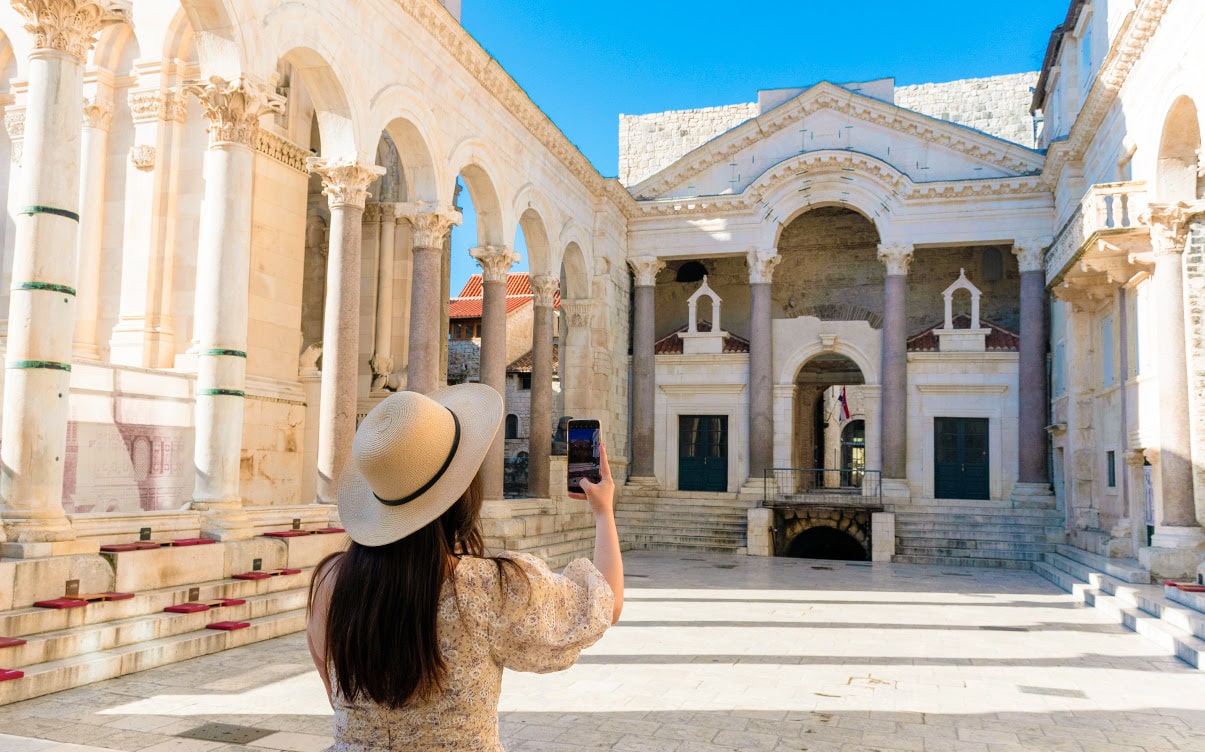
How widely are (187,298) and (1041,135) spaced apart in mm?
22725

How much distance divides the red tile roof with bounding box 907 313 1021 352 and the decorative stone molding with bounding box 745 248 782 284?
409 cm

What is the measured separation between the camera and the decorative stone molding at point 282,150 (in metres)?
13.9

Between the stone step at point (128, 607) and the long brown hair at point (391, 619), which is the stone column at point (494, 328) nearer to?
the stone step at point (128, 607)

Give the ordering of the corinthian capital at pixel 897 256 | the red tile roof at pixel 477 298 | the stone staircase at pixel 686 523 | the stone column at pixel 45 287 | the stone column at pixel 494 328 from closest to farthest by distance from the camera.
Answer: the stone column at pixel 45 287 → the stone column at pixel 494 328 → the stone staircase at pixel 686 523 → the corinthian capital at pixel 897 256 → the red tile roof at pixel 477 298

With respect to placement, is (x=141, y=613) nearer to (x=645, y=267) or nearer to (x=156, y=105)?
(x=156, y=105)

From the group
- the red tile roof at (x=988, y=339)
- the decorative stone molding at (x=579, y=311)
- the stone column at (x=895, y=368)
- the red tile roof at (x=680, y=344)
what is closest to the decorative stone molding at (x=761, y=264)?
the red tile roof at (x=680, y=344)

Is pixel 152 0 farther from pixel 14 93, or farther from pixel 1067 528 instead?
pixel 1067 528

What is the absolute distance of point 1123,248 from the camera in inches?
582

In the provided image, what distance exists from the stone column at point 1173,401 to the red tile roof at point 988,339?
9392mm

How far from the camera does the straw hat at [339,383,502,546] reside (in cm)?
200

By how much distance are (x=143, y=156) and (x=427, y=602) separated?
44.7 feet

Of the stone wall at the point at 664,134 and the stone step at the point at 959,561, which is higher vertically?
the stone wall at the point at 664,134

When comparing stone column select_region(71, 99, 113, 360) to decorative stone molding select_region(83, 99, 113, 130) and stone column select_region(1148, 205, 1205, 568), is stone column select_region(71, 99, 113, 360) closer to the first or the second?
decorative stone molding select_region(83, 99, 113, 130)

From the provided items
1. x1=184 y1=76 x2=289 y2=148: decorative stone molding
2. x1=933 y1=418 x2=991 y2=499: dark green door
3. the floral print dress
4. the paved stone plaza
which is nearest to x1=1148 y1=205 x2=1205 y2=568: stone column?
the paved stone plaza
